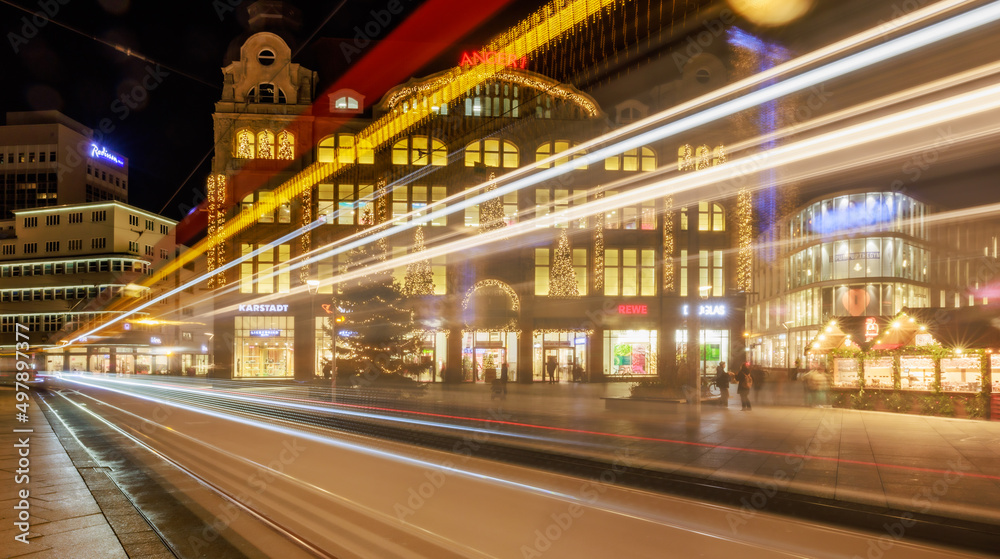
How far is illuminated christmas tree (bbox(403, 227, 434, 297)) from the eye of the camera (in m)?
43.5

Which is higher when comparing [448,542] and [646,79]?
[646,79]

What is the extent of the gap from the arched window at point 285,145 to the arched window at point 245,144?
201cm

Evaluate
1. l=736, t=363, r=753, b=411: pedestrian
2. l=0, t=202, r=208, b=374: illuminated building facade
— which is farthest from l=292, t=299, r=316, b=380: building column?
l=0, t=202, r=208, b=374: illuminated building facade

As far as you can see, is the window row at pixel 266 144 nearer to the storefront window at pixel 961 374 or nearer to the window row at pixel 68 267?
the storefront window at pixel 961 374

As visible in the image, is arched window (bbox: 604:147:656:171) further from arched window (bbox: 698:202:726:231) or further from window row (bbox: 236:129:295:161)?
window row (bbox: 236:129:295:161)

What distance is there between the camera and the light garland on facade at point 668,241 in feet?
143

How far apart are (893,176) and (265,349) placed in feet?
203

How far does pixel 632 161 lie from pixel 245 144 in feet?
94.8

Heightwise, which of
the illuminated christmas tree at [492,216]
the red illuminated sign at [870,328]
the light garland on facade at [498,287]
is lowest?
the red illuminated sign at [870,328]

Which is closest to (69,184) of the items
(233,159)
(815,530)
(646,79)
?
(233,159)

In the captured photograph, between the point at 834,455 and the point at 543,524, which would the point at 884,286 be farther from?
the point at 543,524

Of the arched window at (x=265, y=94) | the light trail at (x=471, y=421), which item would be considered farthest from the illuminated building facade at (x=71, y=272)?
the light trail at (x=471, y=421)

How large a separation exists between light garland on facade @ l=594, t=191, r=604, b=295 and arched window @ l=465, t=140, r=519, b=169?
6742 millimetres

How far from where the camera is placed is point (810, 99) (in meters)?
21.3
